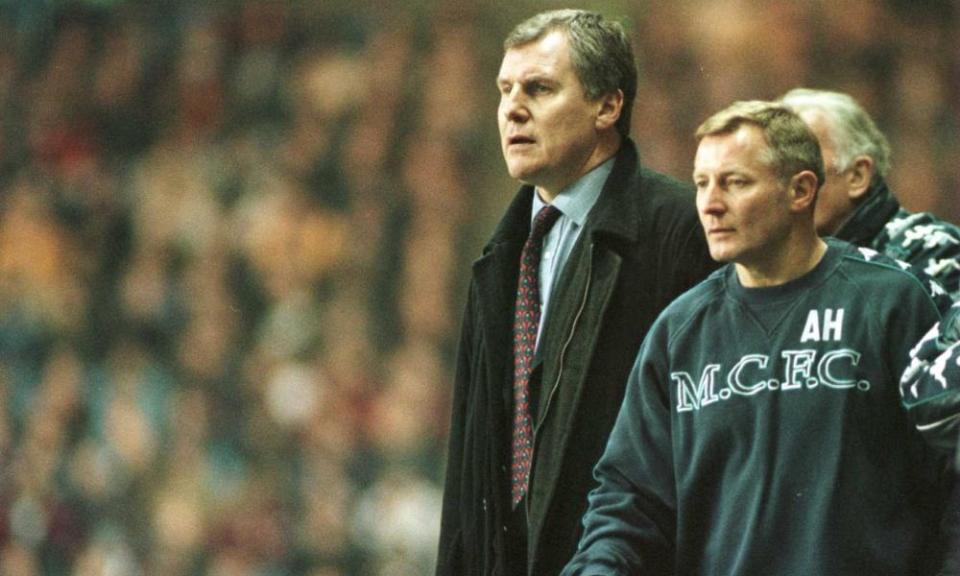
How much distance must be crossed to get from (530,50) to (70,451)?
5.02 metres

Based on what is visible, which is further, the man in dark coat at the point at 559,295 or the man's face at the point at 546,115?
the man's face at the point at 546,115

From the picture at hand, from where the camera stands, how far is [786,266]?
6.81 ft

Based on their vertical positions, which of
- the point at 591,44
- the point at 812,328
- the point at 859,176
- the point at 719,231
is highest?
the point at 591,44

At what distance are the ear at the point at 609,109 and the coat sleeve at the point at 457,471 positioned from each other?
0.33 m

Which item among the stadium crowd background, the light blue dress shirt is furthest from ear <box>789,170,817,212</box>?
the stadium crowd background

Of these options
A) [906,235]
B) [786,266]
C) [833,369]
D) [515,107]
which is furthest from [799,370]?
[906,235]

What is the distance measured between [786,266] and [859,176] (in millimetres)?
793

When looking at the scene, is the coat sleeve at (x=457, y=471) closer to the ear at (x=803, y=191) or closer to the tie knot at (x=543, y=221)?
the tie knot at (x=543, y=221)

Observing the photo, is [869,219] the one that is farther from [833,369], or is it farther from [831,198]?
[833,369]

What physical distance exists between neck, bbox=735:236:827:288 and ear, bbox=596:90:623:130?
1.43 ft

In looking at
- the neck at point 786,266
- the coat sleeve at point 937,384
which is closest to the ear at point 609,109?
the neck at point 786,266

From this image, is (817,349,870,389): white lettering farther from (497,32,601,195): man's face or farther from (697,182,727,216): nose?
(497,32,601,195): man's face

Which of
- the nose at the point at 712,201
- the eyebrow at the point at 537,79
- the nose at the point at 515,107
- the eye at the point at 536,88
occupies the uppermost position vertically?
the eyebrow at the point at 537,79

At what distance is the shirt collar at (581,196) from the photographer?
2.42 metres
